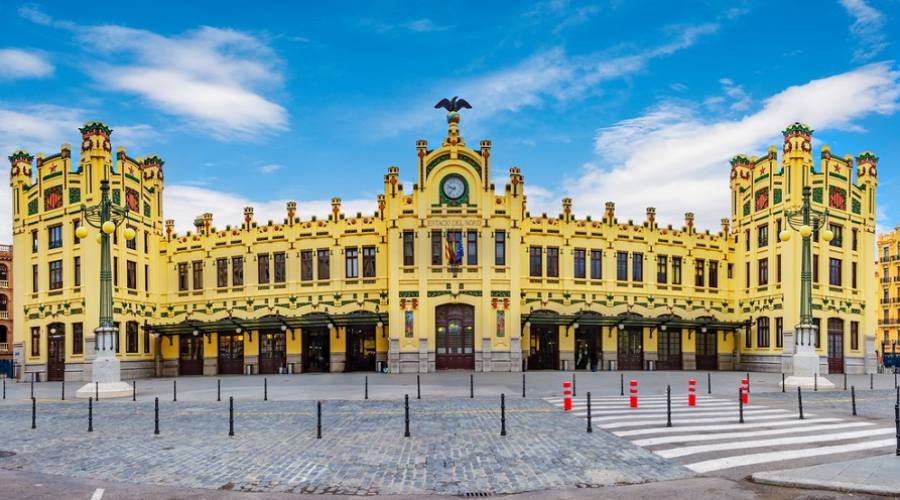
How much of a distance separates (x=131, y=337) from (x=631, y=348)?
105ft

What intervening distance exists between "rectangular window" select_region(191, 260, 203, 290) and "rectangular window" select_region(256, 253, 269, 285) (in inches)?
173

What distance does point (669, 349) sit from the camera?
1966 inches

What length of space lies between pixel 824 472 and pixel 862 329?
43.1 meters

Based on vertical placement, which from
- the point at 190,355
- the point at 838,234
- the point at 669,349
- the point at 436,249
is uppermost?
the point at 838,234

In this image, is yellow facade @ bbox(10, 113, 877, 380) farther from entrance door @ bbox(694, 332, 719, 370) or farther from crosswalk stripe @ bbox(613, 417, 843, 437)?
crosswalk stripe @ bbox(613, 417, 843, 437)

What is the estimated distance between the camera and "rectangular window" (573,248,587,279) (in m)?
48.7

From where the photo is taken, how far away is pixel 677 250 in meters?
50.9

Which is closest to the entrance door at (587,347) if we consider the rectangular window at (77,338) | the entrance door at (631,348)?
the entrance door at (631,348)

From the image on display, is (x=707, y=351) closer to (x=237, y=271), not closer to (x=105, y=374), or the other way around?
(x=237, y=271)

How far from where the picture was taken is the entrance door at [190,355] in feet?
164

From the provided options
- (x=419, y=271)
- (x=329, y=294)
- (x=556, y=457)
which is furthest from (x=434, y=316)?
(x=556, y=457)

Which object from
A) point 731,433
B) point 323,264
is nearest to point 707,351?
point 323,264

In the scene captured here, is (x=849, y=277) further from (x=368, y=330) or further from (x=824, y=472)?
(x=824, y=472)

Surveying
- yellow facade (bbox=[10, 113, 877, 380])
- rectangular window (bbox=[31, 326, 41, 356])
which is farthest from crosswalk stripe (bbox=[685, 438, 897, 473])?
rectangular window (bbox=[31, 326, 41, 356])
